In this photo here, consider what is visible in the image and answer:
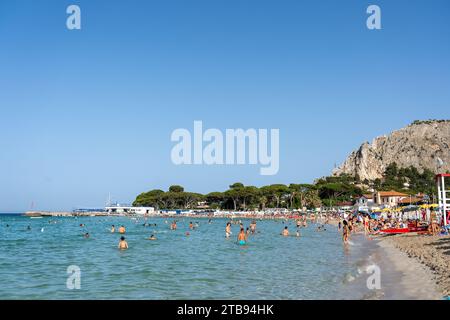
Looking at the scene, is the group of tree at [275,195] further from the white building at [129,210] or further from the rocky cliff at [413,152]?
the rocky cliff at [413,152]

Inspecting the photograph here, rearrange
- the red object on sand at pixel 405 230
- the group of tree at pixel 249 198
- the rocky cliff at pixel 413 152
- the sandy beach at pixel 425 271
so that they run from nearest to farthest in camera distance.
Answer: the sandy beach at pixel 425 271 → the red object on sand at pixel 405 230 → the group of tree at pixel 249 198 → the rocky cliff at pixel 413 152

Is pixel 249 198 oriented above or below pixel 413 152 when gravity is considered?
below

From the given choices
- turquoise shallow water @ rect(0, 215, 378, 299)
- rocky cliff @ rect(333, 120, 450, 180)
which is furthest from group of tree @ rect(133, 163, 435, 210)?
turquoise shallow water @ rect(0, 215, 378, 299)

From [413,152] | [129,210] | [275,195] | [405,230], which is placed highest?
[413,152]

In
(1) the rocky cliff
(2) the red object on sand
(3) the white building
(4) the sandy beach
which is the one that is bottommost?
(3) the white building

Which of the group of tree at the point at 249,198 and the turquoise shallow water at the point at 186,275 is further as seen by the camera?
the group of tree at the point at 249,198

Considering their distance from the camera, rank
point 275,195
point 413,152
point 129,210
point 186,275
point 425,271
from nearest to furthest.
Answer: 1. point 425,271
2. point 186,275
3. point 275,195
4. point 129,210
5. point 413,152

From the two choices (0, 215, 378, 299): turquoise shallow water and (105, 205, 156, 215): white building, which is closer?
(0, 215, 378, 299): turquoise shallow water

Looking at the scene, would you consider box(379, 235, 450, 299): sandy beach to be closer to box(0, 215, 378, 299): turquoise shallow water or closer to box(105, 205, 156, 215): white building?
box(0, 215, 378, 299): turquoise shallow water

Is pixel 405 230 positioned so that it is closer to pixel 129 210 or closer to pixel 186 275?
pixel 186 275

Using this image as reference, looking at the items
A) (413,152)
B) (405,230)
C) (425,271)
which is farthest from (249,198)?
(425,271)

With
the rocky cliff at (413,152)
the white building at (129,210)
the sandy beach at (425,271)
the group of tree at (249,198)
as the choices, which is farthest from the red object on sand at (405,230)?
the rocky cliff at (413,152)
